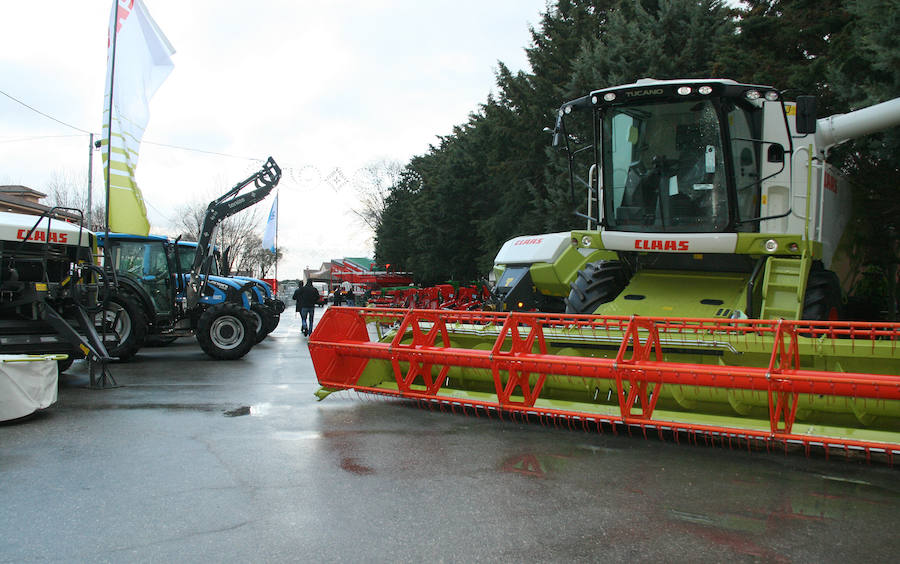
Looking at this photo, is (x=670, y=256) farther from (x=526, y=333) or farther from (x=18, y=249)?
(x=18, y=249)

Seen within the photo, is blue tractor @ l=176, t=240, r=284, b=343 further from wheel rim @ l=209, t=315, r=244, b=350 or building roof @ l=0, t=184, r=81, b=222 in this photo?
building roof @ l=0, t=184, r=81, b=222

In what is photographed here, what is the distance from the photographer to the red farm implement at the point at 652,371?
5.29 metres

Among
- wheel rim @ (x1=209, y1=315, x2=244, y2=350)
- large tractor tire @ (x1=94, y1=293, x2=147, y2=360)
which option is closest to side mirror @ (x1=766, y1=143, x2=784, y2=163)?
wheel rim @ (x1=209, y1=315, x2=244, y2=350)

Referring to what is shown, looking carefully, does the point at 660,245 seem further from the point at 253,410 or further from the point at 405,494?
the point at 253,410

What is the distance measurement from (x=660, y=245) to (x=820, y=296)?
1.76 m

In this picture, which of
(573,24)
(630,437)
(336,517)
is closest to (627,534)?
→ (336,517)

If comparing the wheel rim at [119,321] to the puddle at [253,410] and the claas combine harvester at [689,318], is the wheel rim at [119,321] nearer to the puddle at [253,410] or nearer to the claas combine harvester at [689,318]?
the puddle at [253,410]

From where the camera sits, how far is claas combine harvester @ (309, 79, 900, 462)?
552 centimetres

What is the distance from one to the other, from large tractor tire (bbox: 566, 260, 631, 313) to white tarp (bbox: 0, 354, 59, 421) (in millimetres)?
5885

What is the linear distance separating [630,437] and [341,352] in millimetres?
3320

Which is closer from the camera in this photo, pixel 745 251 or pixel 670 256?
pixel 745 251

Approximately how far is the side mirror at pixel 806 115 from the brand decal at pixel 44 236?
9.12 m

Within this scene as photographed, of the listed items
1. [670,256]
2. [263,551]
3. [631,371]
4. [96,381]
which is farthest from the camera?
[96,381]

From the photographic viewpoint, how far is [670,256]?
28.9 ft
